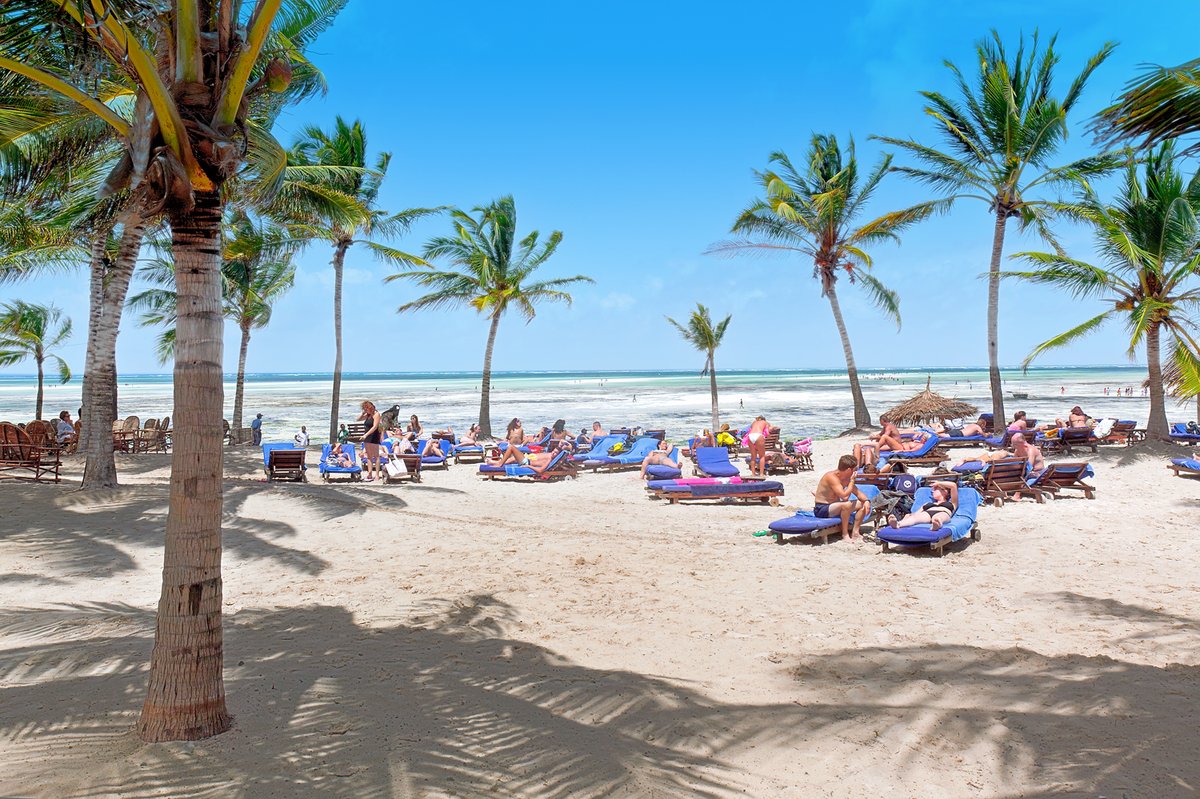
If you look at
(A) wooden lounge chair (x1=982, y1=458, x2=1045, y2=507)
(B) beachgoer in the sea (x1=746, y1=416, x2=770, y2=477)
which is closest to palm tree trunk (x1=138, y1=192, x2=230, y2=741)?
(A) wooden lounge chair (x1=982, y1=458, x2=1045, y2=507)

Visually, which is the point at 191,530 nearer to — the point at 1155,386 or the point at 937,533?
the point at 937,533

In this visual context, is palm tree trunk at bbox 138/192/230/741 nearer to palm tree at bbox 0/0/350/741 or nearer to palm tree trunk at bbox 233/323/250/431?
palm tree at bbox 0/0/350/741

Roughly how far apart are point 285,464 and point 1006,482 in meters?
12.0

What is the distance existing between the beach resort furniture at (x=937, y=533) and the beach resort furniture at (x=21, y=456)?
11818 mm

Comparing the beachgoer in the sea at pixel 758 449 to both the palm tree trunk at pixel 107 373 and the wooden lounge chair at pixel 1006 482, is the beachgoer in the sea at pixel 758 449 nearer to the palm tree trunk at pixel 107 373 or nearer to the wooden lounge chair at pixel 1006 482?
the wooden lounge chair at pixel 1006 482

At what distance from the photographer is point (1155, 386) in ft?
52.2

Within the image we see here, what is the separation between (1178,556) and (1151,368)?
1089 centimetres

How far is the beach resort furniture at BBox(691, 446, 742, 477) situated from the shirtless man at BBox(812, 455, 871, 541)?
376 centimetres

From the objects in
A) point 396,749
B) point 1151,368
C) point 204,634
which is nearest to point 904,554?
point 396,749

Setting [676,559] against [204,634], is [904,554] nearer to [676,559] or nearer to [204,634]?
[676,559]

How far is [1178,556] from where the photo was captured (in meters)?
7.26

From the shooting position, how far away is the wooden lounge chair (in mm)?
10297

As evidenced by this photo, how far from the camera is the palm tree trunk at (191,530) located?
3.28m

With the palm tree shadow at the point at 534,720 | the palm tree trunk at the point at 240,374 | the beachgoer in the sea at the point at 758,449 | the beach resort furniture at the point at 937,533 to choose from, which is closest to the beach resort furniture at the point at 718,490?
the beachgoer in the sea at the point at 758,449
